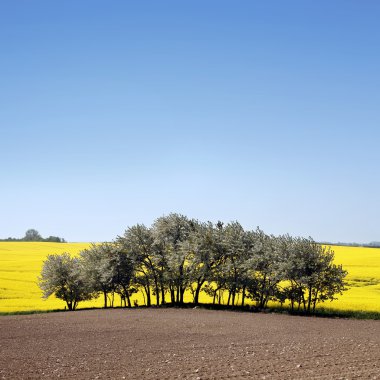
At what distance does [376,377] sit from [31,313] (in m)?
47.7

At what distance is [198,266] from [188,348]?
122 ft

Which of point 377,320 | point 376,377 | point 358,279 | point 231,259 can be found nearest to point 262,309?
point 231,259

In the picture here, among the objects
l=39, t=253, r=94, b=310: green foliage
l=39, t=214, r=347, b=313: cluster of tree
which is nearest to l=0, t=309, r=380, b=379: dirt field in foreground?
l=39, t=214, r=347, b=313: cluster of tree

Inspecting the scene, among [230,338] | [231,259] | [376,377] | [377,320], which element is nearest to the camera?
[376,377]

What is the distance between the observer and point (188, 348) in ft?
106

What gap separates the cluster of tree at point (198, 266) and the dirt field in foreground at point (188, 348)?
8537 mm

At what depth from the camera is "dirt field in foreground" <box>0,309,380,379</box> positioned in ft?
79.6

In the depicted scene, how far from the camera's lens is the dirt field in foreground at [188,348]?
24.2 meters

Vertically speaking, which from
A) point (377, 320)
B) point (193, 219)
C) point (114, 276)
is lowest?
point (377, 320)

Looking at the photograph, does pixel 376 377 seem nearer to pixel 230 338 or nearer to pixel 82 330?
pixel 230 338

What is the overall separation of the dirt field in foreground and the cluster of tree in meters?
8.54

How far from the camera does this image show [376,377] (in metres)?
22.4

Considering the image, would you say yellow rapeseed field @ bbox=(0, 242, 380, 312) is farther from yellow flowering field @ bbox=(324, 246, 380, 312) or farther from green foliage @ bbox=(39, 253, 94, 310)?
green foliage @ bbox=(39, 253, 94, 310)

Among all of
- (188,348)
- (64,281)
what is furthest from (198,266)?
(188,348)
